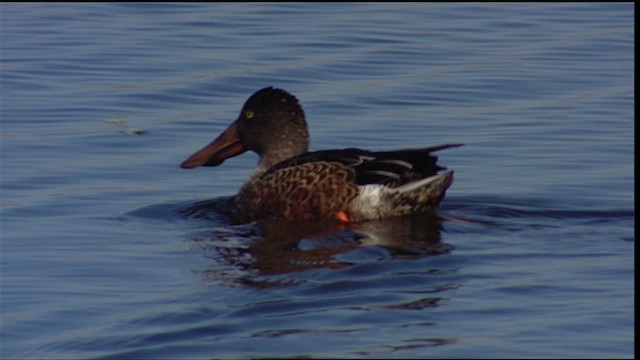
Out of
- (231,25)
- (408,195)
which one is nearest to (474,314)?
(408,195)

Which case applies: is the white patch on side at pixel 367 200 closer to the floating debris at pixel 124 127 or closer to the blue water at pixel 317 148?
the blue water at pixel 317 148

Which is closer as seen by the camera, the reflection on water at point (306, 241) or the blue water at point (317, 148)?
the blue water at point (317, 148)

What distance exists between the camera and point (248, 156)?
576 inches

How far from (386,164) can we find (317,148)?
236 centimetres

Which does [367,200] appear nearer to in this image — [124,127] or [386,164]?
[386,164]

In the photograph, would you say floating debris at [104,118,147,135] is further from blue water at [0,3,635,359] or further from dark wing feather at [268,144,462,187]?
dark wing feather at [268,144,462,187]

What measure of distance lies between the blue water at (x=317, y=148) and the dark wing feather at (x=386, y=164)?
0.98ft

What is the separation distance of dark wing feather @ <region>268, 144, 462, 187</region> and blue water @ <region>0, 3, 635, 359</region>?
0.98 ft

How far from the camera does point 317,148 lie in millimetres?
13852

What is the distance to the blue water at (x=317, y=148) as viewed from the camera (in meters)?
8.81

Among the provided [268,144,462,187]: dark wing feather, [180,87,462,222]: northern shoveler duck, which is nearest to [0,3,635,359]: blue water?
[180,87,462,222]: northern shoveler duck

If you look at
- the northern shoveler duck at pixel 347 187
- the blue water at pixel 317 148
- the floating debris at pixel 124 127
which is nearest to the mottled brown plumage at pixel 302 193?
the northern shoveler duck at pixel 347 187

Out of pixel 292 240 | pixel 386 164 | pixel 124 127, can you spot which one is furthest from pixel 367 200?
pixel 124 127

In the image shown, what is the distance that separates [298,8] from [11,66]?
416 centimetres
